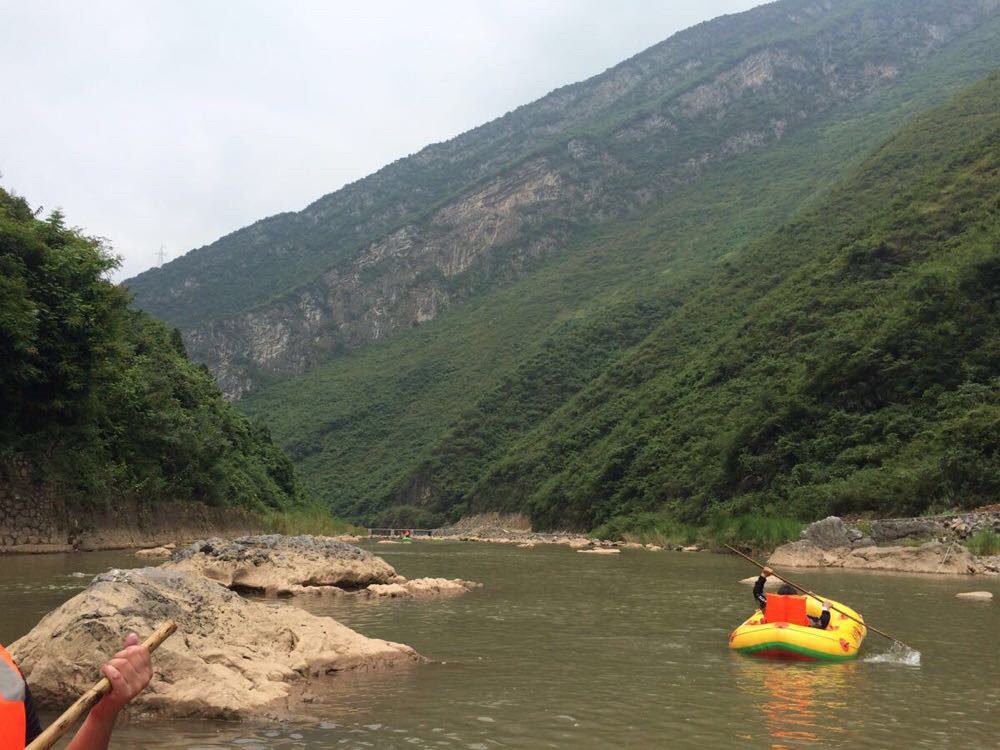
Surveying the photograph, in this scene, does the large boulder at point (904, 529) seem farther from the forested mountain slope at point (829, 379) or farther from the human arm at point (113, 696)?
the human arm at point (113, 696)

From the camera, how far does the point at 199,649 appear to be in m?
8.94

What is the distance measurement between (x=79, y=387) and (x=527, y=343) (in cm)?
10370

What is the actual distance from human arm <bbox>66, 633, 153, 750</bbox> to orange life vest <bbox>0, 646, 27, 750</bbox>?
0.33 meters

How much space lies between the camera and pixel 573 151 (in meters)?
185

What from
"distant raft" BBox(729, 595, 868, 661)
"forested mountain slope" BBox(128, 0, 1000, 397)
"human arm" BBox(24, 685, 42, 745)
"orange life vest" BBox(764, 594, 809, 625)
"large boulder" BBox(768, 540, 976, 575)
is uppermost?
"forested mountain slope" BBox(128, 0, 1000, 397)

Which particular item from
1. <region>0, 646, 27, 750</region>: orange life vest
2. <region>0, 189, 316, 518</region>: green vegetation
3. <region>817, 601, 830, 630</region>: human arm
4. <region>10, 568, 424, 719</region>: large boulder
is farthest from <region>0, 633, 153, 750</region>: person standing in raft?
<region>0, 189, 316, 518</region>: green vegetation

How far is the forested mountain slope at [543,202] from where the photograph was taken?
552 ft

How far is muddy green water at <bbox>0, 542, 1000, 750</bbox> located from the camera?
740cm

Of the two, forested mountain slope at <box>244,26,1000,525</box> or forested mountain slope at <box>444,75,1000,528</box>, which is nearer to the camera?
forested mountain slope at <box>444,75,1000,528</box>

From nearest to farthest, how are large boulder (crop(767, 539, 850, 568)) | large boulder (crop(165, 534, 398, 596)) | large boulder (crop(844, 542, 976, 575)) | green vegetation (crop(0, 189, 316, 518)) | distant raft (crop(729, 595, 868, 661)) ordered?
distant raft (crop(729, 595, 868, 661)) < large boulder (crop(165, 534, 398, 596)) < green vegetation (crop(0, 189, 316, 518)) < large boulder (crop(844, 542, 976, 575)) < large boulder (crop(767, 539, 850, 568))

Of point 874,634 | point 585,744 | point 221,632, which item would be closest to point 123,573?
point 221,632

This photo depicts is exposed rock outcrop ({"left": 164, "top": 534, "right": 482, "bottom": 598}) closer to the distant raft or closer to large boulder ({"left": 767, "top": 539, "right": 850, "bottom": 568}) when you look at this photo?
the distant raft

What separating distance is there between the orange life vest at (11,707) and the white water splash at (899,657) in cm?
1101

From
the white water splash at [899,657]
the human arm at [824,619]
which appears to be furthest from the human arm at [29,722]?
the human arm at [824,619]
